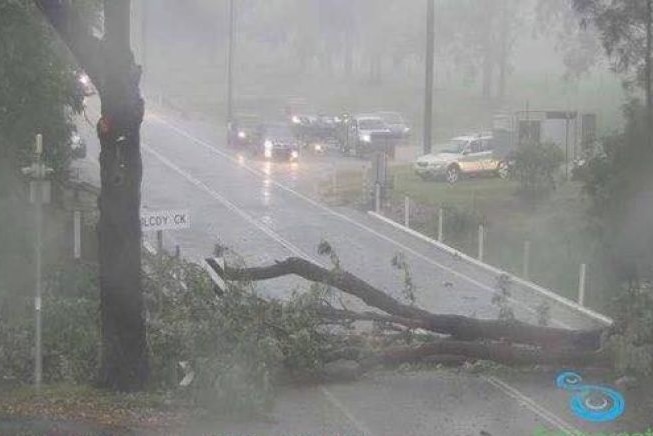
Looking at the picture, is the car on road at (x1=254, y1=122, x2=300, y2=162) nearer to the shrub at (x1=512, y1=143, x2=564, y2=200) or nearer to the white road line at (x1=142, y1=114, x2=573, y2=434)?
the white road line at (x1=142, y1=114, x2=573, y2=434)

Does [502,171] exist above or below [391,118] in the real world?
below

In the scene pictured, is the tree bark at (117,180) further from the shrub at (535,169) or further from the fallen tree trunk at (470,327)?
the shrub at (535,169)

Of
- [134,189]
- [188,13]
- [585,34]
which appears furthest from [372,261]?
[188,13]

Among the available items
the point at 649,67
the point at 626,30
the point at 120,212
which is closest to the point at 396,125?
the point at 626,30

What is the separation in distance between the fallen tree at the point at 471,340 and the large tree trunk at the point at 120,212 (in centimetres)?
245

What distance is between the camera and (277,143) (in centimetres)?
4400

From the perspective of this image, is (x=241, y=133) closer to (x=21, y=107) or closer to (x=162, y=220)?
(x=21, y=107)

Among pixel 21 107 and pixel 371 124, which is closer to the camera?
pixel 21 107

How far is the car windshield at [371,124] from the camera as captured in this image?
159 feet

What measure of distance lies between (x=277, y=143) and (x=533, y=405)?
111ft

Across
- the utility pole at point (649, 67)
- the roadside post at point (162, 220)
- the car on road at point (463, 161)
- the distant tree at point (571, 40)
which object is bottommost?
the car on road at point (463, 161)

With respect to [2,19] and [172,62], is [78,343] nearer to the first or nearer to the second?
[2,19]

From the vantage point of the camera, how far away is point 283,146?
44.2m

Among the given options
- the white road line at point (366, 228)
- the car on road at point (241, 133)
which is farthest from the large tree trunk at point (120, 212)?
the car on road at point (241, 133)
